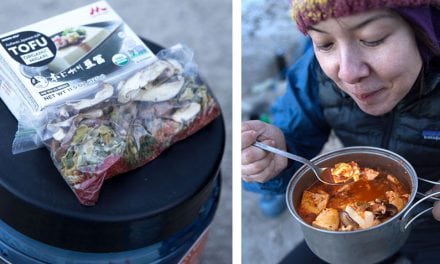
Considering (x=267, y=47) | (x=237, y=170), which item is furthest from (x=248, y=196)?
(x=237, y=170)

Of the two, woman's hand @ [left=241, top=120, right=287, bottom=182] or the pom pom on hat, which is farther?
woman's hand @ [left=241, top=120, right=287, bottom=182]

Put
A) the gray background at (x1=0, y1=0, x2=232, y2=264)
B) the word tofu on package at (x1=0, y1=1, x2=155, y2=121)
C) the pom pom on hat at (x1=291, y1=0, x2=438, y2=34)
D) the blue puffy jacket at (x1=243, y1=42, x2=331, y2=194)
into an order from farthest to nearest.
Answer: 1. the gray background at (x1=0, y1=0, x2=232, y2=264)
2. the blue puffy jacket at (x1=243, y1=42, x2=331, y2=194)
3. the word tofu on package at (x1=0, y1=1, x2=155, y2=121)
4. the pom pom on hat at (x1=291, y1=0, x2=438, y2=34)

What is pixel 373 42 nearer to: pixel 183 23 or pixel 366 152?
pixel 366 152

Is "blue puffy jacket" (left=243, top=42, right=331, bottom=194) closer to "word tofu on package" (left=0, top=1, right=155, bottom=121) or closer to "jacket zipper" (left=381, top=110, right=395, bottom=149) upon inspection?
"jacket zipper" (left=381, top=110, right=395, bottom=149)

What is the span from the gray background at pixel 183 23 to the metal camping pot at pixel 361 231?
68cm

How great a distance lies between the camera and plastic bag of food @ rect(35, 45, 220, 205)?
2.31 feet

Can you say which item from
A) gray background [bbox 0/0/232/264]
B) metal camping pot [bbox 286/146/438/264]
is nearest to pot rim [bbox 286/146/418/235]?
metal camping pot [bbox 286/146/438/264]

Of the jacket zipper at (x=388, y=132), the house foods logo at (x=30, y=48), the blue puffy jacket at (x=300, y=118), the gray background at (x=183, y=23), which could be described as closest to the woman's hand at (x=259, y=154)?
the blue puffy jacket at (x=300, y=118)

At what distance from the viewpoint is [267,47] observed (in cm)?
143

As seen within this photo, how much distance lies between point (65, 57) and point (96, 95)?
0.08 meters

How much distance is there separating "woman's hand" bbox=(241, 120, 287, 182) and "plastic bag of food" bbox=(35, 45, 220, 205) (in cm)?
7

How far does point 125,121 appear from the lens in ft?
2.45

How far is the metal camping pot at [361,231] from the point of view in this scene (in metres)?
0.64

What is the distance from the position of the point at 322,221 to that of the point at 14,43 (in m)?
0.43
